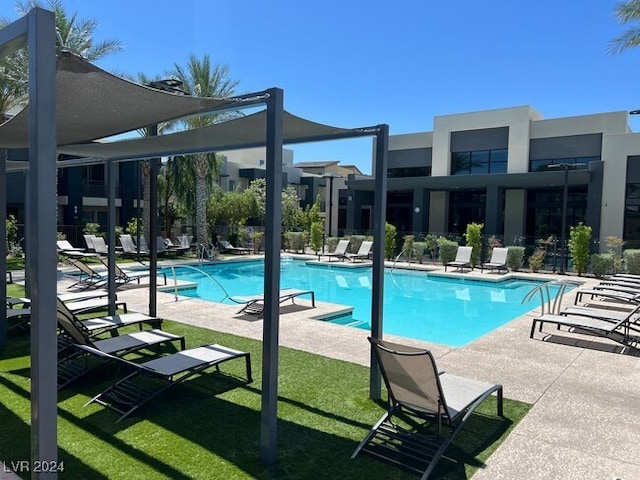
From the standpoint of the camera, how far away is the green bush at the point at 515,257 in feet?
67.8

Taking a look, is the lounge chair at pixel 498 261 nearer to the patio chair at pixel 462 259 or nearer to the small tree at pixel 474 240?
the patio chair at pixel 462 259

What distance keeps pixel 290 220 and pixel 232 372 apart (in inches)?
1168

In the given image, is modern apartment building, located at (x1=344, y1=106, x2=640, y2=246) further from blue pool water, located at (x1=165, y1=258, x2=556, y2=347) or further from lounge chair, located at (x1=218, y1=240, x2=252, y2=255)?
lounge chair, located at (x1=218, y1=240, x2=252, y2=255)

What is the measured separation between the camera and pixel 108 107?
12.9ft

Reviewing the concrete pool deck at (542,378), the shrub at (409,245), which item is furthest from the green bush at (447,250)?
the concrete pool deck at (542,378)

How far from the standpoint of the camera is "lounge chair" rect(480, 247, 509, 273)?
65.2 feet

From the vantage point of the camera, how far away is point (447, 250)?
2198 cm

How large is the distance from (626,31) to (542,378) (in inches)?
497

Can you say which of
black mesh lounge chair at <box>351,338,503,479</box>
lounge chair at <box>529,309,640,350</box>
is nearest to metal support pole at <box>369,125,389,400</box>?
black mesh lounge chair at <box>351,338,503,479</box>

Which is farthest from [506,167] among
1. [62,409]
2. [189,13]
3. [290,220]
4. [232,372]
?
[62,409]

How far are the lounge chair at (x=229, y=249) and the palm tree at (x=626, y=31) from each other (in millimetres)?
17714

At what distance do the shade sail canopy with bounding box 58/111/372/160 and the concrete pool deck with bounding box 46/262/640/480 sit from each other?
3098 millimetres

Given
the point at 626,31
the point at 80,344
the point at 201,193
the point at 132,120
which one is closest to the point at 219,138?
the point at 132,120

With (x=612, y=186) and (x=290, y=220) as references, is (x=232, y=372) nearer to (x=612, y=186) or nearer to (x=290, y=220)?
(x=612, y=186)
